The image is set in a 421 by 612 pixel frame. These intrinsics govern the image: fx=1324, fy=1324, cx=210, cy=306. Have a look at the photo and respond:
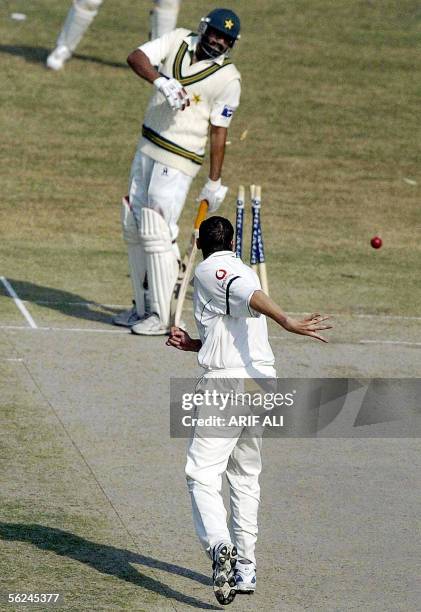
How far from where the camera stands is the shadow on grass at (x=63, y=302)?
12953mm

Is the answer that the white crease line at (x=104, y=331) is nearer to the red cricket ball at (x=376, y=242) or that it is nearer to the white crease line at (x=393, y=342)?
the white crease line at (x=393, y=342)

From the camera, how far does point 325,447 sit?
9.52 metres

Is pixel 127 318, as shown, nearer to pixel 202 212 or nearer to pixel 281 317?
pixel 202 212

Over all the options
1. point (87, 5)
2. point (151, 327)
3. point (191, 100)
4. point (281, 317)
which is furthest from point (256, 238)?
point (87, 5)

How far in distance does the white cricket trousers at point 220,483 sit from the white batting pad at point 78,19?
1589cm

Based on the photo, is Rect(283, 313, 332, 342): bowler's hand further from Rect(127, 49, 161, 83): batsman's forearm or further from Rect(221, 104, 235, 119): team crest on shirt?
Rect(221, 104, 235, 119): team crest on shirt

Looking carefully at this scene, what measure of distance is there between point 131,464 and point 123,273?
20.0 feet

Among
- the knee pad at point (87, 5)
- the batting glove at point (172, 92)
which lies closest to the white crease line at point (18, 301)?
the batting glove at point (172, 92)

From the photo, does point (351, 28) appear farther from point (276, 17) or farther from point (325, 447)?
point (325, 447)

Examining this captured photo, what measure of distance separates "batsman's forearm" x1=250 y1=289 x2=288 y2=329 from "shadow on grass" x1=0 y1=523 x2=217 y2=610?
59.6 inches

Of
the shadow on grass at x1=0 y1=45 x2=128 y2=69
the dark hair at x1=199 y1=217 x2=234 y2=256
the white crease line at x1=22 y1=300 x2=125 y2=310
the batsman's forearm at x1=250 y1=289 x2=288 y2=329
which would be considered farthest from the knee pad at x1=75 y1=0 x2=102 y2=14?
the batsman's forearm at x1=250 y1=289 x2=288 y2=329

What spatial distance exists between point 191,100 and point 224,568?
6.50m

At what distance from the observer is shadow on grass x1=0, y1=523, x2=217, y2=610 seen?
269 inches

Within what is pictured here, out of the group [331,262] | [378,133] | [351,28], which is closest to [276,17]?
[351,28]
